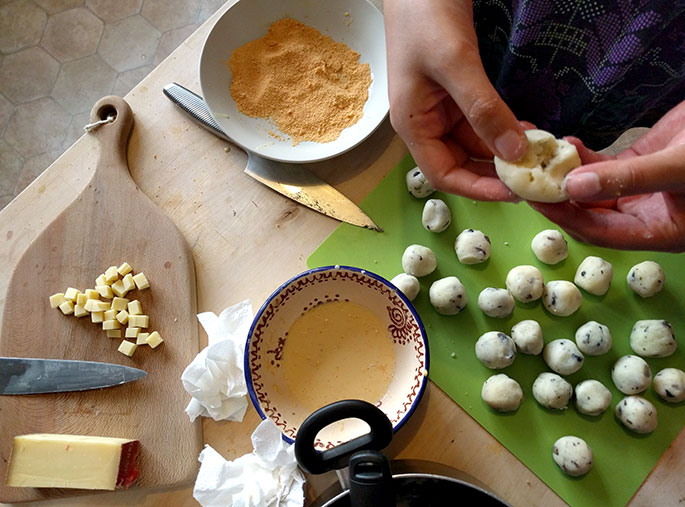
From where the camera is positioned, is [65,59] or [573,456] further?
[65,59]

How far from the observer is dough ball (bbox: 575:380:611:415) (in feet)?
2.92

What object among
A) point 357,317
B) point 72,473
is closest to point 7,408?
point 72,473

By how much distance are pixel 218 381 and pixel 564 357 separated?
62 cm

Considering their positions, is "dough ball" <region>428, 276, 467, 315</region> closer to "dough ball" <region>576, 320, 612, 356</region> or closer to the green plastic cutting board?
Result: the green plastic cutting board

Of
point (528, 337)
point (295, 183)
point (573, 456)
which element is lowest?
point (573, 456)

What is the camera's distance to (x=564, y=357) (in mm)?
912

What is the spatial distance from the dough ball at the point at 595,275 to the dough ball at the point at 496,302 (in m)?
0.14

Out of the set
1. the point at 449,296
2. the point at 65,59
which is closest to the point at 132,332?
the point at 449,296

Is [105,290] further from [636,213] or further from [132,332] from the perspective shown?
[636,213]

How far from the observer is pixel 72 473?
2.94ft

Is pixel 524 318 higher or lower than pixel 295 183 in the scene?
lower

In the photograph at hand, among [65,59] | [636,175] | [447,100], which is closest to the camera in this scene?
[636,175]

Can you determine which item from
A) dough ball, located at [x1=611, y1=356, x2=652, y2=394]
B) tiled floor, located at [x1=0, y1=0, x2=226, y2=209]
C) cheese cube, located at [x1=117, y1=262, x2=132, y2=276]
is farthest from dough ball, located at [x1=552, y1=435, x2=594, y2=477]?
tiled floor, located at [x1=0, y1=0, x2=226, y2=209]

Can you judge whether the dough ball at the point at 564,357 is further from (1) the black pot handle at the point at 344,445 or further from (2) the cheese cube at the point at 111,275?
(2) the cheese cube at the point at 111,275
